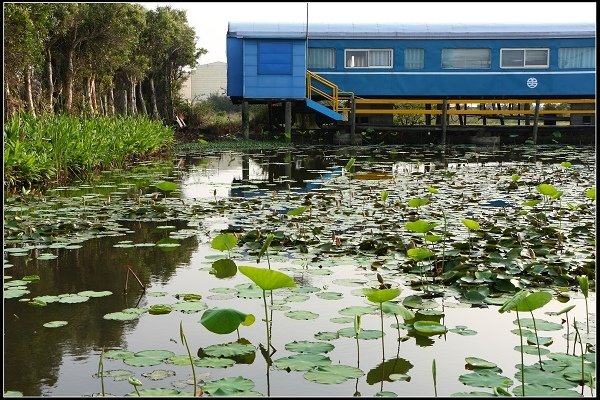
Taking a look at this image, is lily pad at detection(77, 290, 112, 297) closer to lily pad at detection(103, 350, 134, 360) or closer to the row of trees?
lily pad at detection(103, 350, 134, 360)

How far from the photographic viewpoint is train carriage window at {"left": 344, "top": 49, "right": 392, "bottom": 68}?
787 inches

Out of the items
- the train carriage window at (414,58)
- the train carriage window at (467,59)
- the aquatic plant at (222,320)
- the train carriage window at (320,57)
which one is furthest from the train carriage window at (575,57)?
the aquatic plant at (222,320)

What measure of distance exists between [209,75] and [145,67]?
25.4 m

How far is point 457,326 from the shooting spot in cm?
330

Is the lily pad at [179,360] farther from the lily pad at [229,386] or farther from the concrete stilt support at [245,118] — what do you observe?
the concrete stilt support at [245,118]

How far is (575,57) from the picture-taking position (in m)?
20.0

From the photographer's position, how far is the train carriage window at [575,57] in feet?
65.4

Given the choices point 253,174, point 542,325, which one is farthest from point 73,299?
point 253,174

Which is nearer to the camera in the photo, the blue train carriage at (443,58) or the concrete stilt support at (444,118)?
the concrete stilt support at (444,118)

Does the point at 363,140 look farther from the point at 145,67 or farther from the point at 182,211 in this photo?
the point at 182,211

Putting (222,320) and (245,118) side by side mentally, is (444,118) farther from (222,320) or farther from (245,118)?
(222,320)

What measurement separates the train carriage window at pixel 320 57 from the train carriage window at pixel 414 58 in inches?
76.2

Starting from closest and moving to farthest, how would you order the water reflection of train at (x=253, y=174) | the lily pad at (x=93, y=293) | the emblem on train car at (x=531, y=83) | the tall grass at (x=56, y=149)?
1. the lily pad at (x=93, y=293)
2. the tall grass at (x=56, y=149)
3. the water reflection of train at (x=253, y=174)
4. the emblem on train car at (x=531, y=83)

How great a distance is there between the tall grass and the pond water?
0.73 meters
